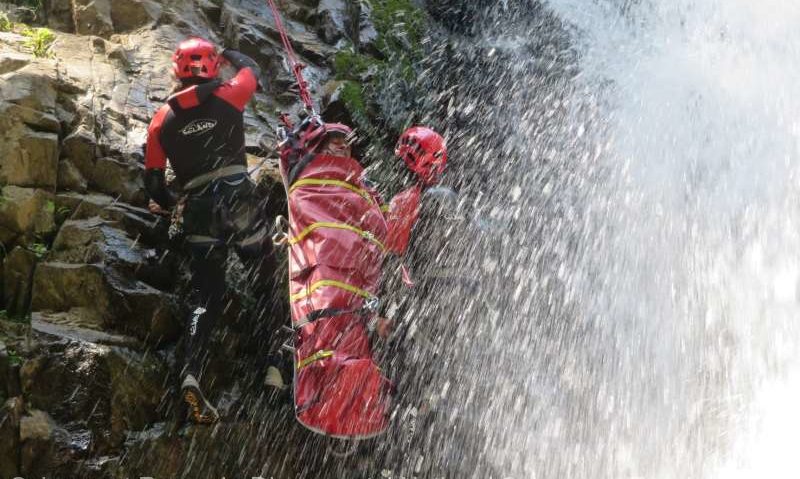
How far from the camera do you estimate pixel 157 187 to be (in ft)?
20.4

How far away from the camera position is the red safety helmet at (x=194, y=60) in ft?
19.7

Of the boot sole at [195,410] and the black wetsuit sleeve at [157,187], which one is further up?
the black wetsuit sleeve at [157,187]

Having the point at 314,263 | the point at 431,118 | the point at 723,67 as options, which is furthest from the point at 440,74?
the point at 723,67

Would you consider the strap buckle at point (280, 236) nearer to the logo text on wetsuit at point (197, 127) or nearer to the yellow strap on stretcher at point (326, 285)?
the yellow strap on stretcher at point (326, 285)

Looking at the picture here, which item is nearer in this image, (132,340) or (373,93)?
(132,340)

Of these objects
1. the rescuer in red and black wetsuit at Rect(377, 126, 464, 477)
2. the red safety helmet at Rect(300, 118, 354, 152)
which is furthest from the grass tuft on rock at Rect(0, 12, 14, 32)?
the rescuer in red and black wetsuit at Rect(377, 126, 464, 477)

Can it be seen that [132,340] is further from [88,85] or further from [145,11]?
[145,11]

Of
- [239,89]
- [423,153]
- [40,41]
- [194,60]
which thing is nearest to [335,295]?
[239,89]

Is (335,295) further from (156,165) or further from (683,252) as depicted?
(683,252)

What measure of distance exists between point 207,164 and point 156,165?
497 millimetres

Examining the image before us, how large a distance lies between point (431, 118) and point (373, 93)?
1.48 m

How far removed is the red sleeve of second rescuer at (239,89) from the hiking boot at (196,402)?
2.40 meters

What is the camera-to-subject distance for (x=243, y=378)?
622 cm

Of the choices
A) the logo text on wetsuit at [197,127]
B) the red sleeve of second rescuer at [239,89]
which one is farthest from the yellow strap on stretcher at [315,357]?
the red sleeve of second rescuer at [239,89]
